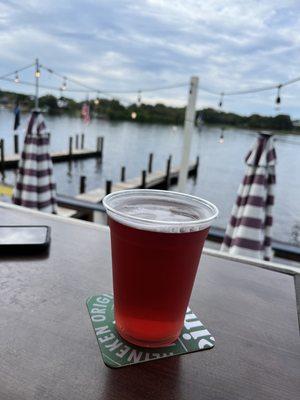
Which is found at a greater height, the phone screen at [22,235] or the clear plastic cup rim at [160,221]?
the clear plastic cup rim at [160,221]

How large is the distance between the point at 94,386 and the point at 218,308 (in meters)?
0.30

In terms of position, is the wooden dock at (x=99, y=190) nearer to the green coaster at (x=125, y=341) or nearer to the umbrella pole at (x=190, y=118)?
the umbrella pole at (x=190, y=118)

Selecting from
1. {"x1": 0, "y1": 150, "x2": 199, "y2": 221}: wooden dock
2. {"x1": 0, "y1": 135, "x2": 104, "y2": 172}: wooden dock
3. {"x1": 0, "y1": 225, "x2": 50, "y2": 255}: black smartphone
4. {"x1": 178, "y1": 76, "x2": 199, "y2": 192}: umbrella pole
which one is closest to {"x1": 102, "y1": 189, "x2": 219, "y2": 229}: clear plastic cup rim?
{"x1": 0, "y1": 225, "x2": 50, "y2": 255}: black smartphone

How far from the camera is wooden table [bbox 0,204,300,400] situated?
0.43m

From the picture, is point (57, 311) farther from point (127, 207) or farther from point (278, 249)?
point (278, 249)

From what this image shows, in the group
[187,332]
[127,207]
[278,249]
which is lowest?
[278,249]

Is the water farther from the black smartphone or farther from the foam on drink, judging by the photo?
the foam on drink

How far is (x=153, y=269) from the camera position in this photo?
0.47m

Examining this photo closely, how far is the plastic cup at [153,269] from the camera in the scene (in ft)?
1.51

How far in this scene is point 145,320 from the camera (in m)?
0.49

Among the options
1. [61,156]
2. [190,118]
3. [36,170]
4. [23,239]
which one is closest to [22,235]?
[23,239]

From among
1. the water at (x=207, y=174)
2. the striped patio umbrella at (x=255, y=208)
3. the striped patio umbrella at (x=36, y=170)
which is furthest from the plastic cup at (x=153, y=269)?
the water at (x=207, y=174)

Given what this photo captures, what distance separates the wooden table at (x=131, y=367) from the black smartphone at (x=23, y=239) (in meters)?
0.03

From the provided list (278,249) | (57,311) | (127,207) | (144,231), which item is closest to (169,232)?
(144,231)
